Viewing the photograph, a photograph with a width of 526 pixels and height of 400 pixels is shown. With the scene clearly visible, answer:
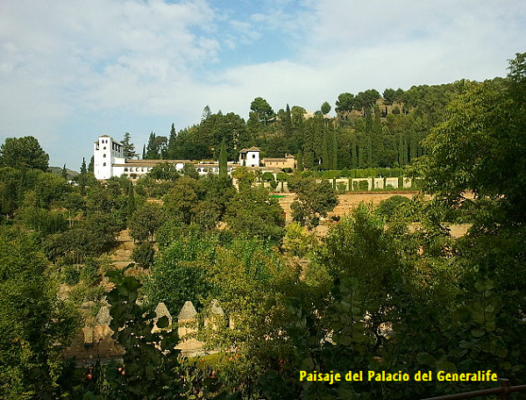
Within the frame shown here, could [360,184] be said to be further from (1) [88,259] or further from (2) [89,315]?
(2) [89,315]

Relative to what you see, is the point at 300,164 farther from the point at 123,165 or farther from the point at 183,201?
the point at 123,165

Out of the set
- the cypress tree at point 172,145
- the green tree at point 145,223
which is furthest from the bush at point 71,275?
the cypress tree at point 172,145

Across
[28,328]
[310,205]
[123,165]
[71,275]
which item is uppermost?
[123,165]

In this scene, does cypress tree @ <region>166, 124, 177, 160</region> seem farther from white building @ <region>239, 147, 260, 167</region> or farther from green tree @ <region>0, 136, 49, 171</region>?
green tree @ <region>0, 136, 49, 171</region>

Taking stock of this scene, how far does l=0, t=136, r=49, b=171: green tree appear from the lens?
5909 cm

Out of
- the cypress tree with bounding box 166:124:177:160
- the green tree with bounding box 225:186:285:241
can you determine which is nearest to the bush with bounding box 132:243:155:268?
the green tree with bounding box 225:186:285:241

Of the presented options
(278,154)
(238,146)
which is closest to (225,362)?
(278,154)

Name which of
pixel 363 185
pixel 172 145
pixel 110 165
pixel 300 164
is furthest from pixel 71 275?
pixel 172 145

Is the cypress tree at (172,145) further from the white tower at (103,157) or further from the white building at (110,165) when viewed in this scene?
the white tower at (103,157)

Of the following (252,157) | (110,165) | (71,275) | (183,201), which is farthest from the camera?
(252,157)

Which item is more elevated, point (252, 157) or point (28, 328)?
point (252, 157)

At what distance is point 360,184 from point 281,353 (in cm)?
4232

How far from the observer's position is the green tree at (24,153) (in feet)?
194

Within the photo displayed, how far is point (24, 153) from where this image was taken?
201 ft
